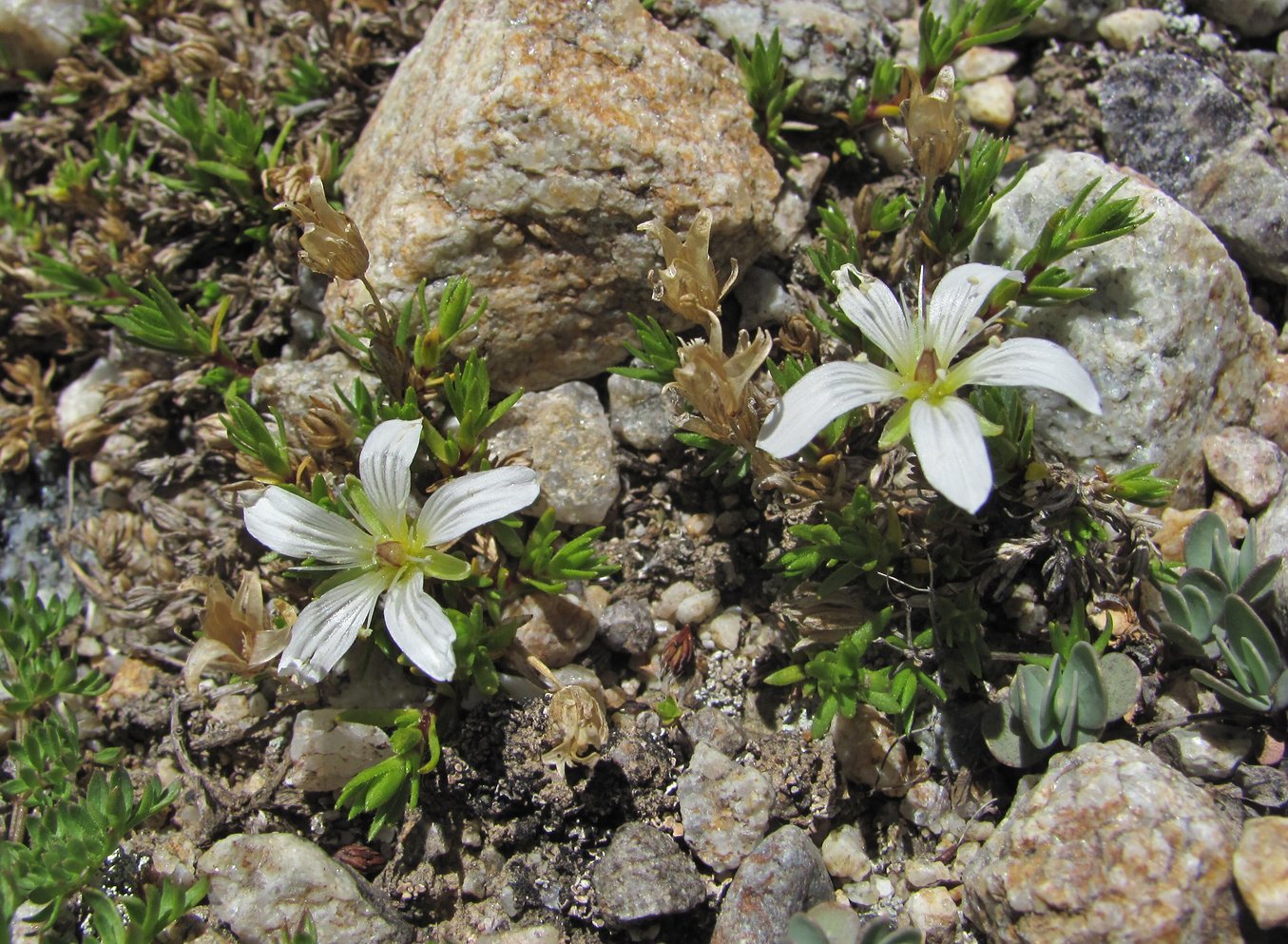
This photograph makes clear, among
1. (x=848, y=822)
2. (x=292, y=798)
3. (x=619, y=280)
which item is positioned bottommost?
(x=292, y=798)

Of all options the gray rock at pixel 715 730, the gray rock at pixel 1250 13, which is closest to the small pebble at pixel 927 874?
the gray rock at pixel 715 730

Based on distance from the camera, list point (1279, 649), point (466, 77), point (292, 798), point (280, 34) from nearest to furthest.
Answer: point (1279, 649)
point (292, 798)
point (466, 77)
point (280, 34)

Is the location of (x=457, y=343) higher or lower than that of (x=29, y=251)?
higher

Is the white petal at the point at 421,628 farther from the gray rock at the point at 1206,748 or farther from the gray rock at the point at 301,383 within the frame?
the gray rock at the point at 1206,748

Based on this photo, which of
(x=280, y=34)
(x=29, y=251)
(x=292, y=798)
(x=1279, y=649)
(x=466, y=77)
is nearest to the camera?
(x=1279, y=649)

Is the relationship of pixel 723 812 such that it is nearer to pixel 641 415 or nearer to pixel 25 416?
pixel 641 415

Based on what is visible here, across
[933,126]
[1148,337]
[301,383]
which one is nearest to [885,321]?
[933,126]

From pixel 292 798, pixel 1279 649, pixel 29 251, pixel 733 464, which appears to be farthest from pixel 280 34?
pixel 1279 649

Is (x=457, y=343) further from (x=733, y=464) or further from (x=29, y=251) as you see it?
(x=29, y=251)
